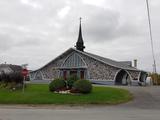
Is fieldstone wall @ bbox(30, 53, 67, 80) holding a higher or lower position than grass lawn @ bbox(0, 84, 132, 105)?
higher

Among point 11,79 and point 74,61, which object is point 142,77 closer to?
point 74,61

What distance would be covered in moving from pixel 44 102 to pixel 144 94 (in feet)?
34.0

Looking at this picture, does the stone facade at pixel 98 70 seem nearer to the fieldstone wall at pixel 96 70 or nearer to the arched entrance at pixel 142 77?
the fieldstone wall at pixel 96 70

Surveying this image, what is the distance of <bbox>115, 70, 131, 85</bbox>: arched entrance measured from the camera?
57284 mm

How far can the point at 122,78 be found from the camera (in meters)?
59.2

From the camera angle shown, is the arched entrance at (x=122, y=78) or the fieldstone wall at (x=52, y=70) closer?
the arched entrance at (x=122, y=78)

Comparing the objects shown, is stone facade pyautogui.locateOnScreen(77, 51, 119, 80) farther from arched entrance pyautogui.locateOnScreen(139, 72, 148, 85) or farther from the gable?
arched entrance pyautogui.locateOnScreen(139, 72, 148, 85)

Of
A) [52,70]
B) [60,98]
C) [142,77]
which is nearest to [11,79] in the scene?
[60,98]

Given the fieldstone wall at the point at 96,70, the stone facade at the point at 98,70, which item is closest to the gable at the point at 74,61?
the fieldstone wall at the point at 96,70

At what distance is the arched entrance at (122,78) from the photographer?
57284 mm

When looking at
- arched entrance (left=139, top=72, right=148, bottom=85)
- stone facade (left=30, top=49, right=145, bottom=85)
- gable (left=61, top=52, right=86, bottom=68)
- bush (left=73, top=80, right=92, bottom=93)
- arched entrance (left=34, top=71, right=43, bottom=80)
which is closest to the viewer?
bush (left=73, top=80, right=92, bottom=93)

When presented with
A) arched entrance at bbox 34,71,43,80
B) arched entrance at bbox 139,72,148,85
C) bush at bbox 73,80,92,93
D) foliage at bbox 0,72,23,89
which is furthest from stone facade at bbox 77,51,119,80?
bush at bbox 73,80,92,93

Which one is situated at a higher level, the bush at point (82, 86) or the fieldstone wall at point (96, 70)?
the fieldstone wall at point (96, 70)

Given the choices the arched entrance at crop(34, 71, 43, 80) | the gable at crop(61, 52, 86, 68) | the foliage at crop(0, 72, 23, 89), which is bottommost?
the foliage at crop(0, 72, 23, 89)
